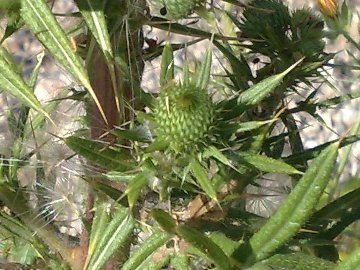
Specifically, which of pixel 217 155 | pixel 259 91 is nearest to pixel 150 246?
pixel 217 155

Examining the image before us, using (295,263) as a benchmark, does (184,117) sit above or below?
above

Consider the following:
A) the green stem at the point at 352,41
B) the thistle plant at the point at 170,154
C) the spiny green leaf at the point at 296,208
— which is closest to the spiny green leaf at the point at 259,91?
the thistle plant at the point at 170,154

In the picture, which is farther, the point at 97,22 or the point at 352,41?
the point at 352,41

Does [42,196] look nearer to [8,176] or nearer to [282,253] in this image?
[8,176]

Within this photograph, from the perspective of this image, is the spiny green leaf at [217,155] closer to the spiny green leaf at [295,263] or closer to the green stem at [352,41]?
the spiny green leaf at [295,263]

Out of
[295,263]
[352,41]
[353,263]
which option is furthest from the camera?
[352,41]

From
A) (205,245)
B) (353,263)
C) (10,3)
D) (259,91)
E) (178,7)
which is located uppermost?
(10,3)

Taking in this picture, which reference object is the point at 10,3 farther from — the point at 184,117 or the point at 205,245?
the point at 205,245

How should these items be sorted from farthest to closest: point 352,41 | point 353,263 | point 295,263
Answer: point 352,41 < point 295,263 < point 353,263

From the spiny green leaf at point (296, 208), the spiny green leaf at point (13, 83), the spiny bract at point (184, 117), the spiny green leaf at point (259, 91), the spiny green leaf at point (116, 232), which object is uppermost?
the spiny green leaf at point (13, 83)
